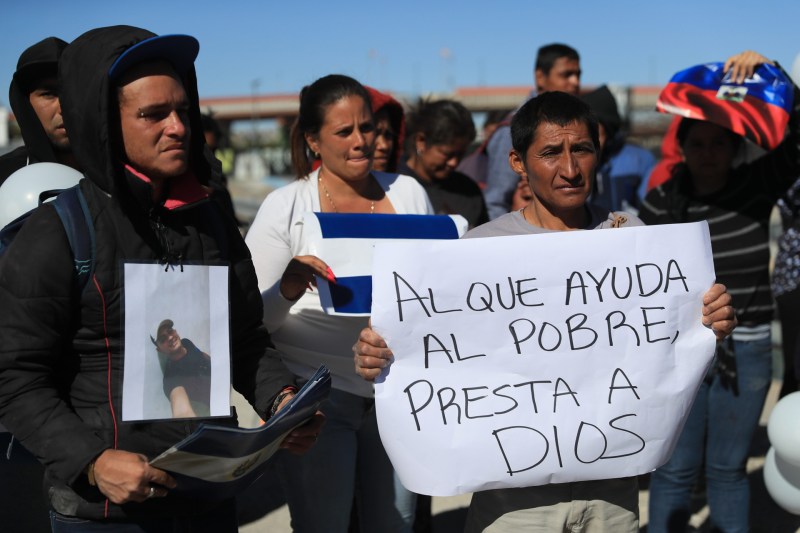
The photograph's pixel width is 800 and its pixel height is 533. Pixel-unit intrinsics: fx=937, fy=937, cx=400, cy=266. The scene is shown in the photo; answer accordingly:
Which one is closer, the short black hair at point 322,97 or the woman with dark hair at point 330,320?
the woman with dark hair at point 330,320

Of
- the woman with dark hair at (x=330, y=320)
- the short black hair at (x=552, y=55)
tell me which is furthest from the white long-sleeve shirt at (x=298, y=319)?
the short black hair at (x=552, y=55)

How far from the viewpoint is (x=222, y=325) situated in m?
2.18

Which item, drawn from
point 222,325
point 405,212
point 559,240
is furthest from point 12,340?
point 405,212

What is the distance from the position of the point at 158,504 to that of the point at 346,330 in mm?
1148

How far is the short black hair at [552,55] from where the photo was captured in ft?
18.3

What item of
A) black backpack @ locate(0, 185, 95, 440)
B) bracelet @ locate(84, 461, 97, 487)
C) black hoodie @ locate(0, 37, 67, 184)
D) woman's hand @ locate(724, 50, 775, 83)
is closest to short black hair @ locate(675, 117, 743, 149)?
woman's hand @ locate(724, 50, 775, 83)

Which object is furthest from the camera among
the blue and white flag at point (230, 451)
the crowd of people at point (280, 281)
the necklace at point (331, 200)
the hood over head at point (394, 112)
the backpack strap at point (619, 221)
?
the hood over head at point (394, 112)

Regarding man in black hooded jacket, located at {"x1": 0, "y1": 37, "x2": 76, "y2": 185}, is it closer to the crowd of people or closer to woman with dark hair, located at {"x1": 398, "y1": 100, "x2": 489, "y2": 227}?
the crowd of people

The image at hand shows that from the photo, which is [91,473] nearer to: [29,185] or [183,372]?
[183,372]

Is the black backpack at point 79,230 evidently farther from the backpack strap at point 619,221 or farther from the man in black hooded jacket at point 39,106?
the man in black hooded jacket at point 39,106

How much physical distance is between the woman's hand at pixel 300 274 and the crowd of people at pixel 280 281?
0.01 m

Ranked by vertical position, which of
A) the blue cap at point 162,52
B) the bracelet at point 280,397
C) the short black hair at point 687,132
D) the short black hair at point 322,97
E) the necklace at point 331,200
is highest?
the blue cap at point 162,52

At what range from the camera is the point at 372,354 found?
2297mm

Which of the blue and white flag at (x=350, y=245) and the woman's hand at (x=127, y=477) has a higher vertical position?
the blue and white flag at (x=350, y=245)
